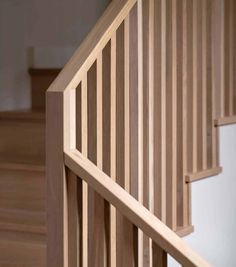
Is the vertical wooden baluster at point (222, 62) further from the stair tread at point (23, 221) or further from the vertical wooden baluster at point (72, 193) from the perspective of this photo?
the vertical wooden baluster at point (72, 193)

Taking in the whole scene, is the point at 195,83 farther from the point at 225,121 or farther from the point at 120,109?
the point at 120,109

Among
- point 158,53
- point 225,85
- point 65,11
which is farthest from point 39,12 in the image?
point 158,53

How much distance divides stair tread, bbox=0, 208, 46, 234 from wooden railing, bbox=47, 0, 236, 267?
0.43m

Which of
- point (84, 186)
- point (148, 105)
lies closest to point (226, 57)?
point (148, 105)

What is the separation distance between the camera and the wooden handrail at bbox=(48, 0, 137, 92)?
7.17 feet

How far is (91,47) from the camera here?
2285 mm

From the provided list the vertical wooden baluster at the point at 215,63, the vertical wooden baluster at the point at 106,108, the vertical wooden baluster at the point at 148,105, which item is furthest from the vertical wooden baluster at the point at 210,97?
the vertical wooden baluster at the point at 106,108

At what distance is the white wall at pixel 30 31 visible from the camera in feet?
13.1

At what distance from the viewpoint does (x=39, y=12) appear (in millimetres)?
4148

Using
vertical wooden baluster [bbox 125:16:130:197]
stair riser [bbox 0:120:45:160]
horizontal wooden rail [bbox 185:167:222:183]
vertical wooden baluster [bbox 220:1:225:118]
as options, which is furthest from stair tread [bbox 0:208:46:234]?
vertical wooden baluster [bbox 220:1:225:118]

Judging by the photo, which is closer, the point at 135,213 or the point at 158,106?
the point at 135,213

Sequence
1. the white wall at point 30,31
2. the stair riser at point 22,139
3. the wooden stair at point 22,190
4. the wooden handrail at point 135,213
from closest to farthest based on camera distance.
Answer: the wooden handrail at point 135,213 < the wooden stair at point 22,190 < the stair riser at point 22,139 < the white wall at point 30,31

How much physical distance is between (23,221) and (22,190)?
7.6 inches

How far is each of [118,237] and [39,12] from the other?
1992 mm
